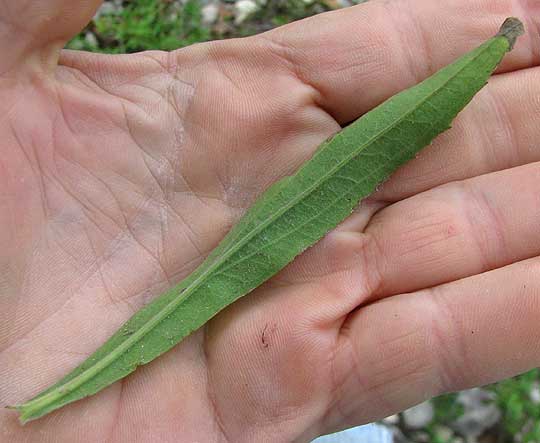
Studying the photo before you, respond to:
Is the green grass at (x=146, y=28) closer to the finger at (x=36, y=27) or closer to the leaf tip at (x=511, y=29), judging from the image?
the finger at (x=36, y=27)

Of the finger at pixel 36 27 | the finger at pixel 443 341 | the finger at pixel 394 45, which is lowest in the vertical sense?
the finger at pixel 443 341

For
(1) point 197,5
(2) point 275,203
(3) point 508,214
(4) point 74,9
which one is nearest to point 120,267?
(2) point 275,203

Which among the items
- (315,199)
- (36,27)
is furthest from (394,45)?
(36,27)

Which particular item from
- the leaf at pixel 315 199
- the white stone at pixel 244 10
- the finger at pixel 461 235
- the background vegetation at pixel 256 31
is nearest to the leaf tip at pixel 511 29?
the leaf at pixel 315 199

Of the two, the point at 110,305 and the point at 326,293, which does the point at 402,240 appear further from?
the point at 110,305

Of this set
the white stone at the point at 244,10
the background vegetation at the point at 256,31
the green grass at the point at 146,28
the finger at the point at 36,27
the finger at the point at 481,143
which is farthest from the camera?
the white stone at the point at 244,10

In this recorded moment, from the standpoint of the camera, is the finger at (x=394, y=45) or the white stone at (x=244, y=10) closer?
the finger at (x=394, y=45)
